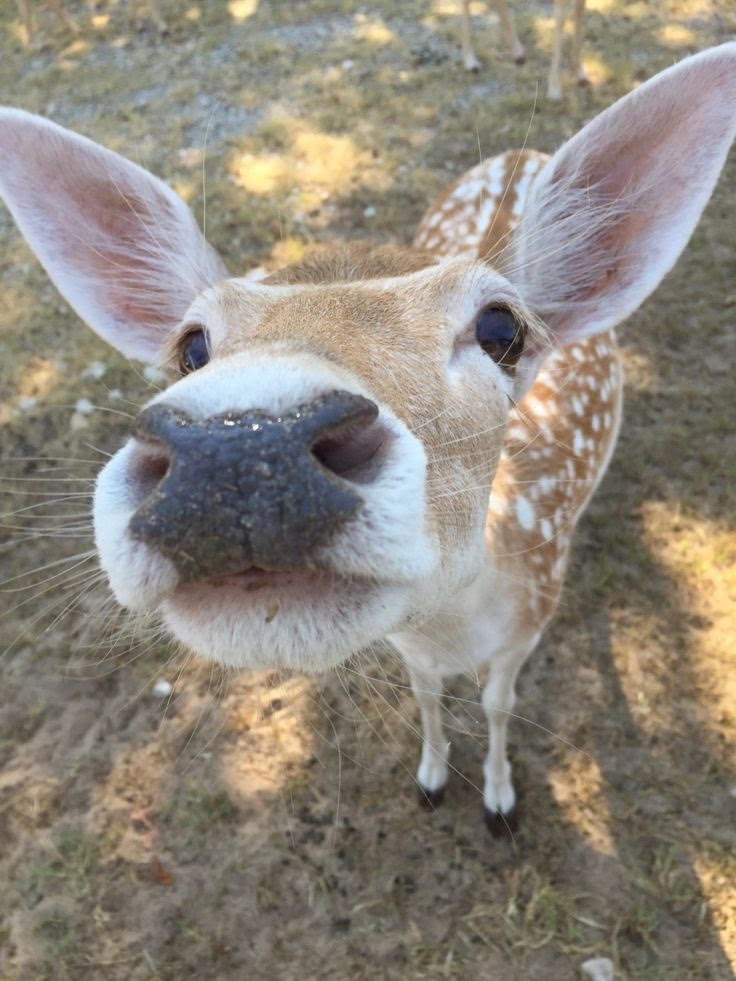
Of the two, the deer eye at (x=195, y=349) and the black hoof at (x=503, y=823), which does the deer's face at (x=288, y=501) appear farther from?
the black hoof at (x=503, y=823)

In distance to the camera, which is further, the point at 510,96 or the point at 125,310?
the point at 510,96

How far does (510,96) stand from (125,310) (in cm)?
495

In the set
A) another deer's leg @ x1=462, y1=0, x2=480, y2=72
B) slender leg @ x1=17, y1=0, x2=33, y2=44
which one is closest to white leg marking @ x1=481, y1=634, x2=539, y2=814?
another deer's leg @ x1=462, y1=0, x2=480, y2=72

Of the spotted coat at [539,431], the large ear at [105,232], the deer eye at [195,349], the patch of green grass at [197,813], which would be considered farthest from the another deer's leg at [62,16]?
the patch of green grass at [197,813]

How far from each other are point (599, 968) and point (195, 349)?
8.35 feet

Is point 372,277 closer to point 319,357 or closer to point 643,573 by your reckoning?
point 319,357

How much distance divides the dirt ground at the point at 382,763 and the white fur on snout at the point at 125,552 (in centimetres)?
73

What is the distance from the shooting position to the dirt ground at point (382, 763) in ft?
8.99

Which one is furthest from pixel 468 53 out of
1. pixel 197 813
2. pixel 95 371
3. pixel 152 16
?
pixel 197 813

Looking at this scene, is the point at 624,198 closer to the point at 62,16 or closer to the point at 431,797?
the point at 431,797

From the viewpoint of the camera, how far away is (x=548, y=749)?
314cm

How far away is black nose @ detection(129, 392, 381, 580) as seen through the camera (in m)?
0.99

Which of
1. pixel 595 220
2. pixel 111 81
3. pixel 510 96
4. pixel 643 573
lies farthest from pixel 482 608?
pixel 111 81

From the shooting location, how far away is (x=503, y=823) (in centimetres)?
290
